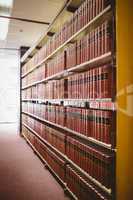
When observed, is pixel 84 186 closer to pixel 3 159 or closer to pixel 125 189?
pixel 125 189

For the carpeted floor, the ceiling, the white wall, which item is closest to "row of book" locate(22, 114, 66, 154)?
the carpeted floor

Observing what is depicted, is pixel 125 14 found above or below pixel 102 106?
above

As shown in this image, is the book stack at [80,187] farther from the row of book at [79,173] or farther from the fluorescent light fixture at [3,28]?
the fluorescent light fixture at [3,28]

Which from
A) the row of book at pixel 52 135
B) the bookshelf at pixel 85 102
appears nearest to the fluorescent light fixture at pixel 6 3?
the bookshelf at pixel 85 102

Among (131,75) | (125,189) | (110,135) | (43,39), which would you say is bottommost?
(125,189)

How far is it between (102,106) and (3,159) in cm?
312

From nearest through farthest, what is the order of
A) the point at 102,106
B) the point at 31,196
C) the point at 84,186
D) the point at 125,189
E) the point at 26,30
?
the point at 125,189
the point at 102,106
the point at 84,186
the point at 31,196
the point at 26,30

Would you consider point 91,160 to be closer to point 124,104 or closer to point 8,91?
point 124,104

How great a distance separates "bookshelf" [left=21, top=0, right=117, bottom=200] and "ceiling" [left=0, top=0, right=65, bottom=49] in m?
0.90

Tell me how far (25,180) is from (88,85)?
1.85m

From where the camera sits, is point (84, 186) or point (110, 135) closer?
point (110, 135)

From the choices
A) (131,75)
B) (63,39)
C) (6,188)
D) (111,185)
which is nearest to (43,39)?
(63,39)

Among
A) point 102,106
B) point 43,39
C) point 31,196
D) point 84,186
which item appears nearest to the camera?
point 102,106

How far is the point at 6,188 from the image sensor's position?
10.3ft
